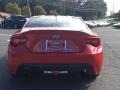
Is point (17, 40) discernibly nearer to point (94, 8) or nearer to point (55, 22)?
point (55, 22)

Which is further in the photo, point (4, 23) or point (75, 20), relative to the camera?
point (4, 23)

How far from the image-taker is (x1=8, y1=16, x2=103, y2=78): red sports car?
671cm

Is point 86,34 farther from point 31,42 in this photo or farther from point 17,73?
point 17,73

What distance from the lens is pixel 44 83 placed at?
7406mm

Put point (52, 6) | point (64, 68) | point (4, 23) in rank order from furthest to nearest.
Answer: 1. point (52, 6)
2. point (4, 23)
3. point (64, 68)

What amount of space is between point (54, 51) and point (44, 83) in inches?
37.4


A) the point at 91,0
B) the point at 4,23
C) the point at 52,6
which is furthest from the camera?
the point at 91,0

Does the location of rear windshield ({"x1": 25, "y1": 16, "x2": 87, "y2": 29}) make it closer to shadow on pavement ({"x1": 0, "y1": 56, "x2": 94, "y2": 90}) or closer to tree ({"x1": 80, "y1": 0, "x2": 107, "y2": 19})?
shadow on pavement ({"x1": 0, "y1": 56, "x2": 94, "y2": 90})

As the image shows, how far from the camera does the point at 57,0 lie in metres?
119

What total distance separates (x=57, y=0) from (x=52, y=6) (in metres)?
5.21

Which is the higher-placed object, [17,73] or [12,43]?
[12,43]

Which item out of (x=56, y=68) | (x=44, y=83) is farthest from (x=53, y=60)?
(x=44, y=83)

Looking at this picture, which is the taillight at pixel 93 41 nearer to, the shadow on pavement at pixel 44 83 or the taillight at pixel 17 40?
the shadow on pavement at pixel 44 83

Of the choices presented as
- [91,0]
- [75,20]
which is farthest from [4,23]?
[91,0]
